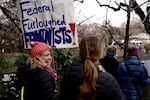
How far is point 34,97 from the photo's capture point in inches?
155

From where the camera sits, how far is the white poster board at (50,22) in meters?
6.17

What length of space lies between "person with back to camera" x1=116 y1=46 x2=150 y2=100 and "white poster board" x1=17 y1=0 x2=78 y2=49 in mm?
835

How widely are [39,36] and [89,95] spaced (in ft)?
11.1

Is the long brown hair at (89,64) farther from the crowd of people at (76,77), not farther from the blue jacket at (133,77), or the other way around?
the blue jacket at (133,77)

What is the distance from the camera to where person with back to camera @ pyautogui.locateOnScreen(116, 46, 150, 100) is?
590cm

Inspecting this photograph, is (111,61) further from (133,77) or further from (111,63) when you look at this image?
(133,77)

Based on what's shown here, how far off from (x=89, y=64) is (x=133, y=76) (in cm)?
299

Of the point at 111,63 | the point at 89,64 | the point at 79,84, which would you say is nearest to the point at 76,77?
the point at 79,84

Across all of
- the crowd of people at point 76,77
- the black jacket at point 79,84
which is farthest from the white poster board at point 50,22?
the black jacket at point 79,84

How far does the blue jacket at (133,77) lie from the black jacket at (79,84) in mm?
2763

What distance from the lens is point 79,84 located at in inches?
124

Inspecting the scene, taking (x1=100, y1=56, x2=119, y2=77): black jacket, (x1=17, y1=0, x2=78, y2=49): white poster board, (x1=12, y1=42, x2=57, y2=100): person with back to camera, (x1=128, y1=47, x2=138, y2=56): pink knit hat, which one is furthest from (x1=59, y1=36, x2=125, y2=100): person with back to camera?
(x1=100, y1=56, x2=119, y2=77): black jacket

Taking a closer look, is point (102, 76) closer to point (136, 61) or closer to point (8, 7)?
point (136, 61)

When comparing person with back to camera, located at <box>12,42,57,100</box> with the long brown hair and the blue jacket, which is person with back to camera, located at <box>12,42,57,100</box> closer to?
the long brown hair
